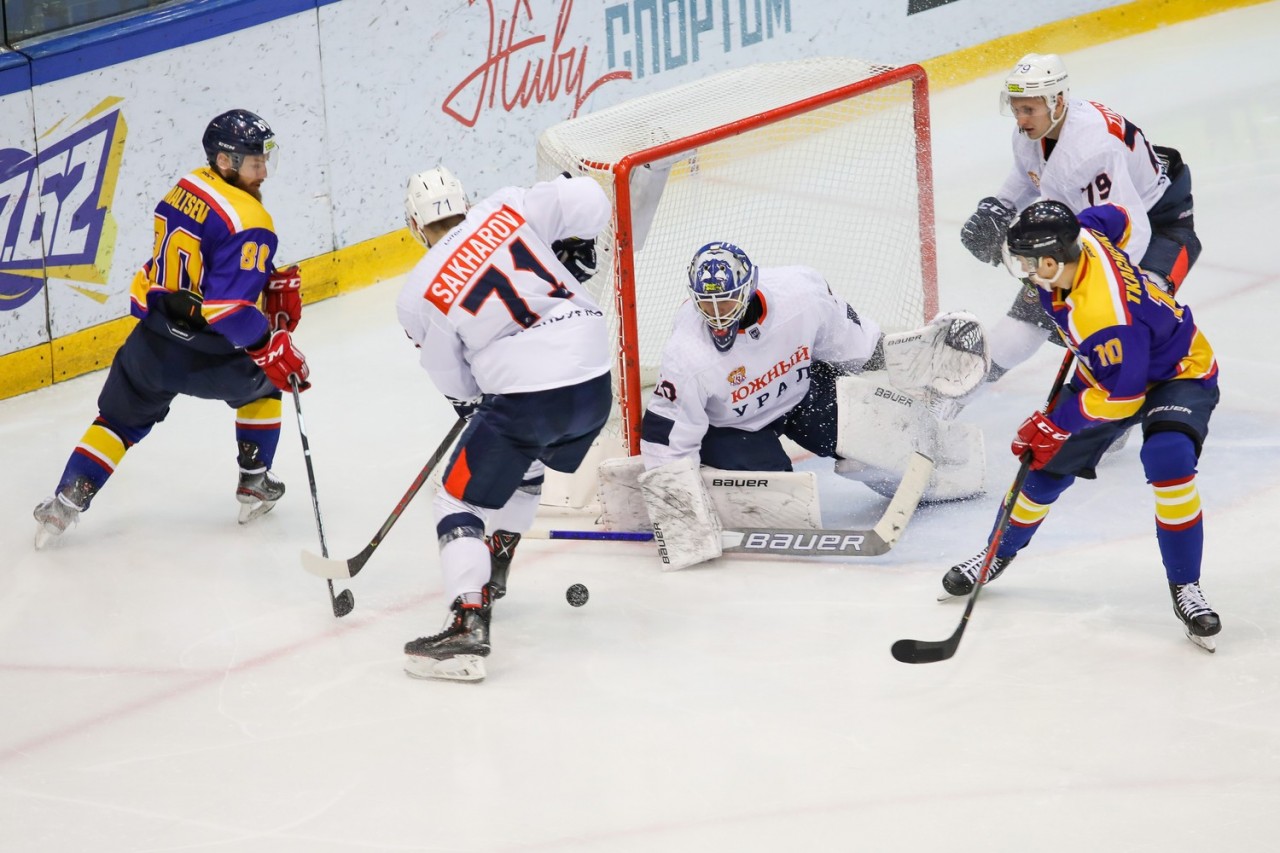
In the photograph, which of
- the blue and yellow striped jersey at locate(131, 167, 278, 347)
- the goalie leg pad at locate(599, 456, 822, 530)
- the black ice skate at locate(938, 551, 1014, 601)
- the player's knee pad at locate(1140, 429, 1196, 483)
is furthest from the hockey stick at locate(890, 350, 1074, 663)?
the blue and yellow striped jersey at locate(131, 167, 278, 347)

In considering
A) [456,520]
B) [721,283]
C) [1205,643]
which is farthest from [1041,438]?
[456,520]

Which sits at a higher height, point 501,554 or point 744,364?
point 744,364

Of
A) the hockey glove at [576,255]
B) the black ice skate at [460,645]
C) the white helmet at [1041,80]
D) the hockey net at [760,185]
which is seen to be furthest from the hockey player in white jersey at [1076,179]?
the black ice skate at [460,645]

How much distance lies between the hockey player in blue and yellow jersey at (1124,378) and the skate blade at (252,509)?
6.62ft

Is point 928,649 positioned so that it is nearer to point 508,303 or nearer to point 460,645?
point 460,645

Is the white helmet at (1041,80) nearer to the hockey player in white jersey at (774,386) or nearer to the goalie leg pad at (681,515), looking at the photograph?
the hockey player in white jersey at (774,386)

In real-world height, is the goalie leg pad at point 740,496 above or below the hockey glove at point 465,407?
below

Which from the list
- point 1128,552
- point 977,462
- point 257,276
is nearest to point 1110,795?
point 1128,552

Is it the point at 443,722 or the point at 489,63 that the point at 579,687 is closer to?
the point at 443,722

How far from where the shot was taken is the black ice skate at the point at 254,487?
433cm

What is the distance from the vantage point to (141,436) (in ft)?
14.1

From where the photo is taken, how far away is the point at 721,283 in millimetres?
3799

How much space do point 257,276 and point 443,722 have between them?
1.25 m

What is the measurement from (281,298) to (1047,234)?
196 cm
